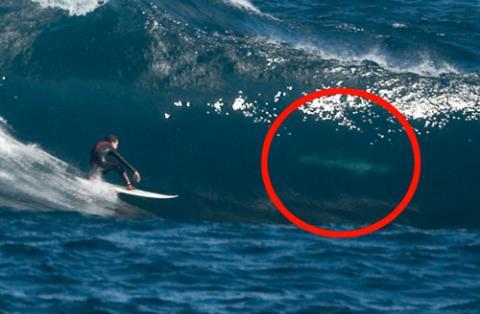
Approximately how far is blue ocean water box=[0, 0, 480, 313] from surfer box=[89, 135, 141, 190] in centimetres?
45

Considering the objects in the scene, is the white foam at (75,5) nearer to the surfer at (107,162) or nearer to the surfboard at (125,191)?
the surfer at (107,162)

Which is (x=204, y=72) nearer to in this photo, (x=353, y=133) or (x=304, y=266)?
(x=353, y=133)

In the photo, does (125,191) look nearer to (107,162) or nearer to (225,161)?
(107,162)

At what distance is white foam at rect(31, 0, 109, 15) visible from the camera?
116 ft

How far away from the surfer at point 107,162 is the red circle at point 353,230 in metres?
3.63

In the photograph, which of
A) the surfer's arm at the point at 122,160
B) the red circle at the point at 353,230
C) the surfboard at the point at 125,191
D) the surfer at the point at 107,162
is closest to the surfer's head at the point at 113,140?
the surfer at the point at 107,162

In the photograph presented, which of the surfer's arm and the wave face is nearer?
the surfer's arm

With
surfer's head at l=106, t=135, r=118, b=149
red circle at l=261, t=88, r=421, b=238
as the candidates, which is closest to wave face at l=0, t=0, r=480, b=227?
red circle at l=261, t=88, r=421, b=238

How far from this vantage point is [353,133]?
105 ft

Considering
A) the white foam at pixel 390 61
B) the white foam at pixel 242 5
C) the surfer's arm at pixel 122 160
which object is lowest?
the surfer's arm at pixel 122 160

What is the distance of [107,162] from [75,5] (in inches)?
326

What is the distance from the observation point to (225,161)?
30.9 metres

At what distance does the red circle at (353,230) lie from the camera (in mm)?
27953

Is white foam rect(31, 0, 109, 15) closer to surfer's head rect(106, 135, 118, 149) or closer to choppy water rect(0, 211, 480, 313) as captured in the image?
surfer's head rect(106, 135, 118, 149)
